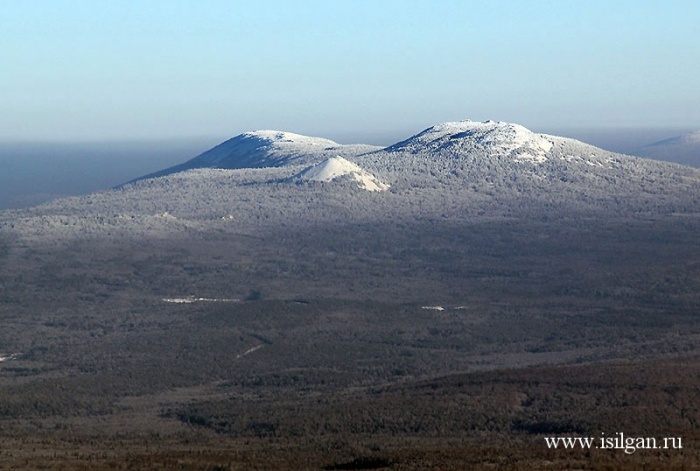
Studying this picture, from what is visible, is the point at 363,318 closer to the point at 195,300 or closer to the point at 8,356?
the point at 195,300

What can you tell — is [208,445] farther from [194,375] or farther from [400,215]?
[400,215]

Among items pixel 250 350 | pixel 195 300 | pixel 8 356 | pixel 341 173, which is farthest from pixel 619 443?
pixel 341 173

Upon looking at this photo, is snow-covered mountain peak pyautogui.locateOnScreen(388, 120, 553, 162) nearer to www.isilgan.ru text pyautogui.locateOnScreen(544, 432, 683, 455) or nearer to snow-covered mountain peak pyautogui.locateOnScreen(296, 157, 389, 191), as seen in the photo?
snow-covered mountain peak pyautogui.locateOnScreen(296, 157, 389, 191)

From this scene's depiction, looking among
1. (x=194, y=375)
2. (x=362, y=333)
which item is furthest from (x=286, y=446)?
(x=362, y=333)

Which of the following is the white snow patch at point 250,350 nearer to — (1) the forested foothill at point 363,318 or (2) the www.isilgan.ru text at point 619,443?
(1) the forested foothill at point 363,318

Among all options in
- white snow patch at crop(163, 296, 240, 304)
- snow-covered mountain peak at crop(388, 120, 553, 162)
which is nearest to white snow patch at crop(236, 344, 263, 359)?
white snow patch at crop(163, 296, 240, 304)

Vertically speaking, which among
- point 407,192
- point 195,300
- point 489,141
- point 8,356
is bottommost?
point 8,356

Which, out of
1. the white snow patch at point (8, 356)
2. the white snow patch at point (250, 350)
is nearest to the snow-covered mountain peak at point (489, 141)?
the white snow patch at point (250, 350)
